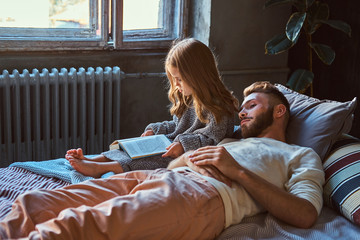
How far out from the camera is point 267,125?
6.24ft

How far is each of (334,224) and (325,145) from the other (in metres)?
0.40

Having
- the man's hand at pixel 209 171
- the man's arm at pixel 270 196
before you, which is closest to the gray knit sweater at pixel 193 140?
the man's hand at pixel 209 171

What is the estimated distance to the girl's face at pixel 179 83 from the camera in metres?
2.08

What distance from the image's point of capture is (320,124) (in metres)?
1.90

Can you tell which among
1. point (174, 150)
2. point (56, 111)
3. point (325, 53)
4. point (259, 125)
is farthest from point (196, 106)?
point (325, 53)

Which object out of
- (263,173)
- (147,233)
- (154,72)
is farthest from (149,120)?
(147,233)

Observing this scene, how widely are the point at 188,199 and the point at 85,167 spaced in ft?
2.12

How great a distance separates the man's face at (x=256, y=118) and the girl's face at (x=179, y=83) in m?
0.28

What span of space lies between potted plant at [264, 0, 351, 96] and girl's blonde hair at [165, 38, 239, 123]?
97 centimetres

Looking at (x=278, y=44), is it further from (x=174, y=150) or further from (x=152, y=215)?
(x=152, y=215)

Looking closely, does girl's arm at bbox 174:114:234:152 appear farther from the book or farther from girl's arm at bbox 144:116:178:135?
girl's arm at bbox 144:116:178:135

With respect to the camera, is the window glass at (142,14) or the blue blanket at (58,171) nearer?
the blue blanket at (58,171)

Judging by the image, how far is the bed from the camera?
149 centimetres

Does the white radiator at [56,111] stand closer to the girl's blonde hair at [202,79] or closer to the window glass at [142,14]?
the window glass at [142,14]
